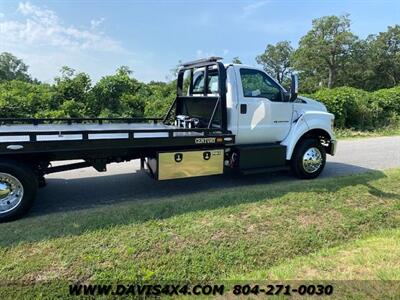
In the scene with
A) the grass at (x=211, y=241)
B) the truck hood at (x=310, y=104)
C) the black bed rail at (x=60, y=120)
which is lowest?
the grass at (x=211, y=241)

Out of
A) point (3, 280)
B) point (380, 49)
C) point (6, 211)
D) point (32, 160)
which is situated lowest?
point (3, 280)

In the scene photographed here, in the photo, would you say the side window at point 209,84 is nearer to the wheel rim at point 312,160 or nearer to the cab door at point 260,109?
the cab door at point 260,109

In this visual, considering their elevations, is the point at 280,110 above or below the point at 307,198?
above

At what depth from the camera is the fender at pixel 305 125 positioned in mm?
7231

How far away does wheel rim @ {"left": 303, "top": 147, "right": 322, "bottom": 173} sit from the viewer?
741 centimetres

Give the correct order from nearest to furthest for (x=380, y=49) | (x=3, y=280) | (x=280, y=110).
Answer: (x=3, y=280)
(x=280, y=110)
(x=380, y=49)

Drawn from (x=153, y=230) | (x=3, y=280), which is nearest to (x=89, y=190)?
(x=153, y=230)

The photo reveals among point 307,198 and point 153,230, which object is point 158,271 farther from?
point 307,198

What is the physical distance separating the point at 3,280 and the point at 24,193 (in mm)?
1652

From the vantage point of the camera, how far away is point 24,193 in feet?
16.5

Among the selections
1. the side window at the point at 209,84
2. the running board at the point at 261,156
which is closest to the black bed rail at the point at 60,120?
the side window at the point at 209,84

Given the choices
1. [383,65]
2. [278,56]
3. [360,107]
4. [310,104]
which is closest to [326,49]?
[383,65]

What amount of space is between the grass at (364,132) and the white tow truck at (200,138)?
8.34m

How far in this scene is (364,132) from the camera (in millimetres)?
16703
